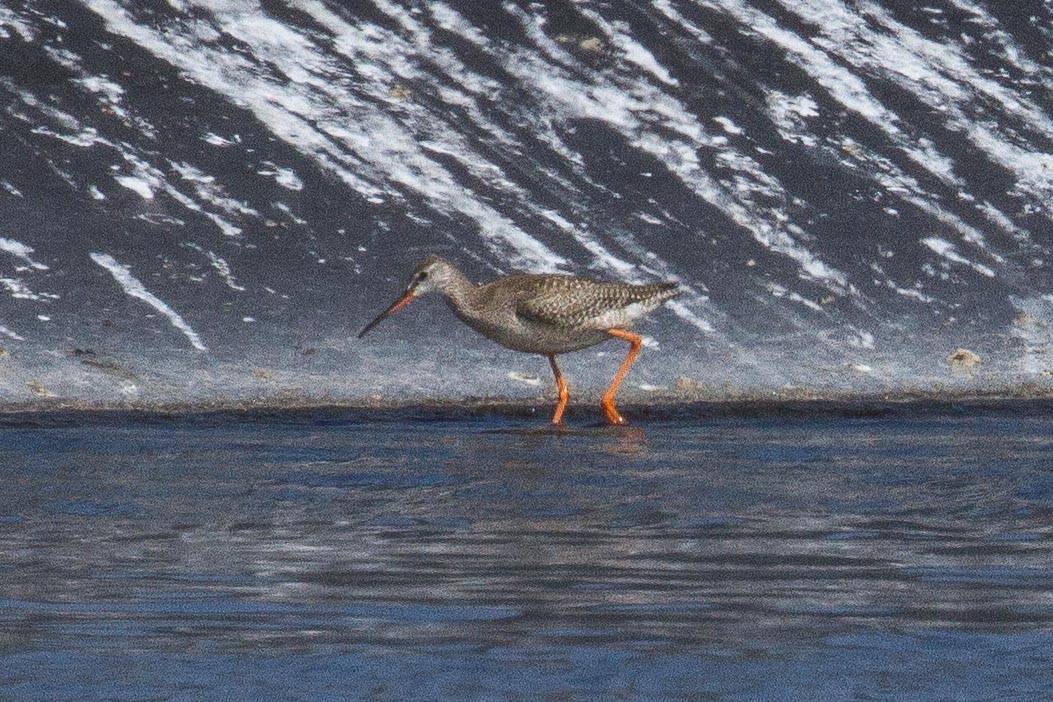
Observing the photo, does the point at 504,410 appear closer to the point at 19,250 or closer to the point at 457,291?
the point at 457,291

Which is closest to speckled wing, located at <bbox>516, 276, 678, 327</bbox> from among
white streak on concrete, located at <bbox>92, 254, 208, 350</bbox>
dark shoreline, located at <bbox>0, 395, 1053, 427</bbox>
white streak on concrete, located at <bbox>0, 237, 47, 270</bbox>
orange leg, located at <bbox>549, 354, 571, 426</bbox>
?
orange leg, located at <bbox>549, 354, 571, 426</bbox>

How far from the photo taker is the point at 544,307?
1066 centimetres

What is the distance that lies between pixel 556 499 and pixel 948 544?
1.61 meters

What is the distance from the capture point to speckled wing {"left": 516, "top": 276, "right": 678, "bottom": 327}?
10719 millimetres

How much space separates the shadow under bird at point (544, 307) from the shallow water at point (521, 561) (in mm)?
1331

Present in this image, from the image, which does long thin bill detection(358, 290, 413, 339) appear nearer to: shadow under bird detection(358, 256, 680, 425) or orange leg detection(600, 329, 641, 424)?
shadow under bird detection(358, 256, 680, 425)

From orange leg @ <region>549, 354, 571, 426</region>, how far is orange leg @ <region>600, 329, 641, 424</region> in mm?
202

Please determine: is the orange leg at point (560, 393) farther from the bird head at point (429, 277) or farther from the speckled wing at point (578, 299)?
the bird head at point (429, 277)

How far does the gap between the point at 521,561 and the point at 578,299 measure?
5099mm

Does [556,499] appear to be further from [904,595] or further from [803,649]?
[803,649]

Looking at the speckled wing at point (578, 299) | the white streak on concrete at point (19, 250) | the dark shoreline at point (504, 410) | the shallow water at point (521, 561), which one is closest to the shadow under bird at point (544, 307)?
the speckled wing at point (578, 299)

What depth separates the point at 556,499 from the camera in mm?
7270

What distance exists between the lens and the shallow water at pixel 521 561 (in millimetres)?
4406

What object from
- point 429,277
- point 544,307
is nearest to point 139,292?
point 429,277
